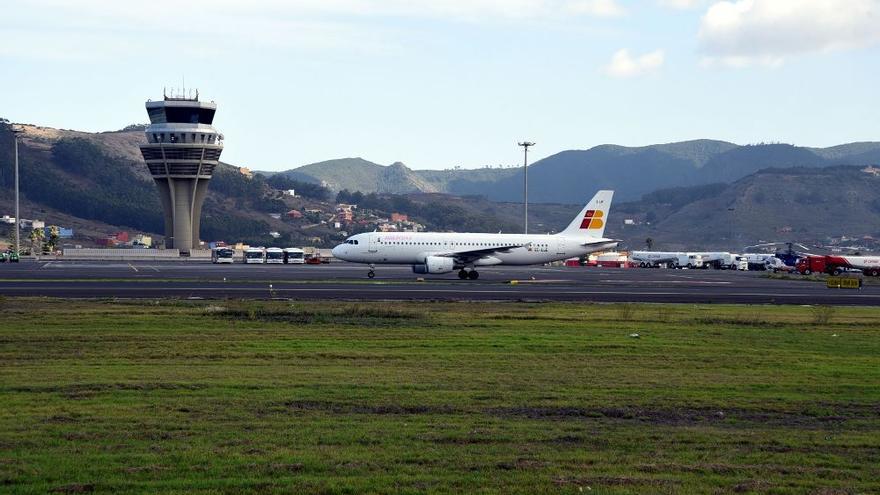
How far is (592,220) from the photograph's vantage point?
295ft

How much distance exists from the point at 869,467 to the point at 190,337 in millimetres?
22826

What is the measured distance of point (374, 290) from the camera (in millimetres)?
62375

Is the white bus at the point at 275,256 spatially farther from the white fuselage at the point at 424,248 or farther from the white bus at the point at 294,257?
the white fuselage at the point at 424,248

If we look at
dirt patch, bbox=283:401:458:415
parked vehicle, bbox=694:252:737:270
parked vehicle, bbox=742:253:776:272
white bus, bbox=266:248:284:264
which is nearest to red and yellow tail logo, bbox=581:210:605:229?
white bus, bbox=266:248:284:264

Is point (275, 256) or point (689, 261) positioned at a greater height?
point (275, 256)

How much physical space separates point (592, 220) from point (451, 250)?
14216mm

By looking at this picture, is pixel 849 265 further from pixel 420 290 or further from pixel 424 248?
pixel 420 290

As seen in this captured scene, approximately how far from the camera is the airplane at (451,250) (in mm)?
81250

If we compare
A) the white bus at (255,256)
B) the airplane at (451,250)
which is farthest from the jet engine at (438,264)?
the white bus at (255,256)

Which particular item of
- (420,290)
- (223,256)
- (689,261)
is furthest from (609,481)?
(689,261)

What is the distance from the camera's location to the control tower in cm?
17175

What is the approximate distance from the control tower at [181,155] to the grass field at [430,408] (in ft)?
449

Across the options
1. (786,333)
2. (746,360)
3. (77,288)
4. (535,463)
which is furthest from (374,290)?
(535,463)

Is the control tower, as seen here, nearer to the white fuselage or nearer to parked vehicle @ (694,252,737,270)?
parked vehicle @ (694,252,737,270)
